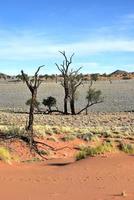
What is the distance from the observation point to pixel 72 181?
45.9ft

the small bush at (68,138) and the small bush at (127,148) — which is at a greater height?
the small bush at (127,148)

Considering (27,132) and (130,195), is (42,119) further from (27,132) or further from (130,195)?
(130,195)

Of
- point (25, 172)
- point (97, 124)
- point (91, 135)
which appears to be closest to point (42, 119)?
point (97, 124)

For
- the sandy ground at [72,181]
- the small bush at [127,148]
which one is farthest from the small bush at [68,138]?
the sandy ground at [72,181]

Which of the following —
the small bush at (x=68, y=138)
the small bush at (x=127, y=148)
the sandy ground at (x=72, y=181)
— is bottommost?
the small bush at (x=68, y=138)

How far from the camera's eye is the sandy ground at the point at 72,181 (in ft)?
39.6

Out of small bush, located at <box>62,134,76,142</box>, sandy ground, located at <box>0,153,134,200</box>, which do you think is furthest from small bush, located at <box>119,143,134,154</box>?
small bush, located at <box>62,134,76,142</box>

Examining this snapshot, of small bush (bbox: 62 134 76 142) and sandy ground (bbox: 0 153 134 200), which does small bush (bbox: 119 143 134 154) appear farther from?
small bush (bbox: 62 134 76 142)

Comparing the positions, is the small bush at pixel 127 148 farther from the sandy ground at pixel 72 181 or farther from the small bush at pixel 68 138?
the small bush at pixel 68 138

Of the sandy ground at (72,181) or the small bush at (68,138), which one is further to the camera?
the small bush at (68,138)

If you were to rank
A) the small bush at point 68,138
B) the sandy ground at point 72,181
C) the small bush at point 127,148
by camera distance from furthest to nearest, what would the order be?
the small bush at point 68,138 → the small bush at point 127,148 → the sandy ground at point 72,181

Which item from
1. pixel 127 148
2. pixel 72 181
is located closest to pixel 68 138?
pixel 127 148

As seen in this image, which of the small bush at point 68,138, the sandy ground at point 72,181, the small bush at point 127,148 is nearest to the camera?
the sandy ground at point 72,181

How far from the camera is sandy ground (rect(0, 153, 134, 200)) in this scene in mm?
12082
